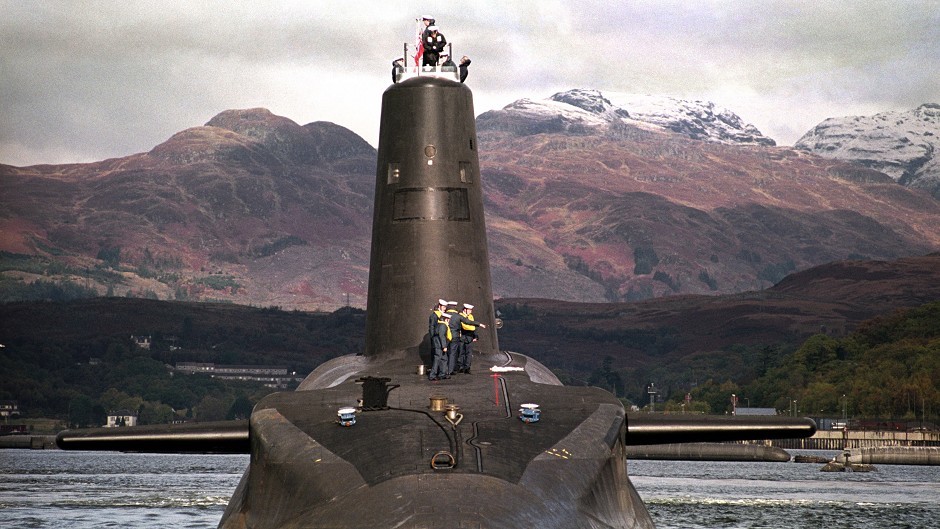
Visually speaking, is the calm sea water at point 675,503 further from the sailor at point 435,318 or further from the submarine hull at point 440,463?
the submarine hull at point 440,463

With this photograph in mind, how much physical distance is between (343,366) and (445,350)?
6.19 m

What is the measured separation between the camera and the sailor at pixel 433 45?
35750mm

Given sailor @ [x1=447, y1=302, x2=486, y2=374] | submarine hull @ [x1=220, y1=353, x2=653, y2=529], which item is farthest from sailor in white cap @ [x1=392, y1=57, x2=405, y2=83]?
submarine hull @ [x1=220, y1=353, x2=653, y2=529]

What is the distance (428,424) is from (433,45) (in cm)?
1633

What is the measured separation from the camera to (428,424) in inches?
841

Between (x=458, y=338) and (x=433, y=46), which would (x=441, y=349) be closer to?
(x=458, y=338)

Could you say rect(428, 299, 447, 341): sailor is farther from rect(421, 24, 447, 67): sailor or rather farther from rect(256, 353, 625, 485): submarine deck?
rect(421, 24, 447, 67): sailor

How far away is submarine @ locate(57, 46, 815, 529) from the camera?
60.6 ft

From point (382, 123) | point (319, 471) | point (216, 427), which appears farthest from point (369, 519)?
point (382, 123)

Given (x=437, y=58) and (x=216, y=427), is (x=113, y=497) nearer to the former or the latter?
(x=437, y=58)

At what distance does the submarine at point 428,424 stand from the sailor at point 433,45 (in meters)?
0.29

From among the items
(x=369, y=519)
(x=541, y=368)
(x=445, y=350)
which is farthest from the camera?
(x=541, y=368)

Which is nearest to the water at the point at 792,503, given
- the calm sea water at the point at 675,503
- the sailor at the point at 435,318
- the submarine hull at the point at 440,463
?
the calm sea water at the point at 675,503

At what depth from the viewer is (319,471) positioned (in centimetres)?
1983
